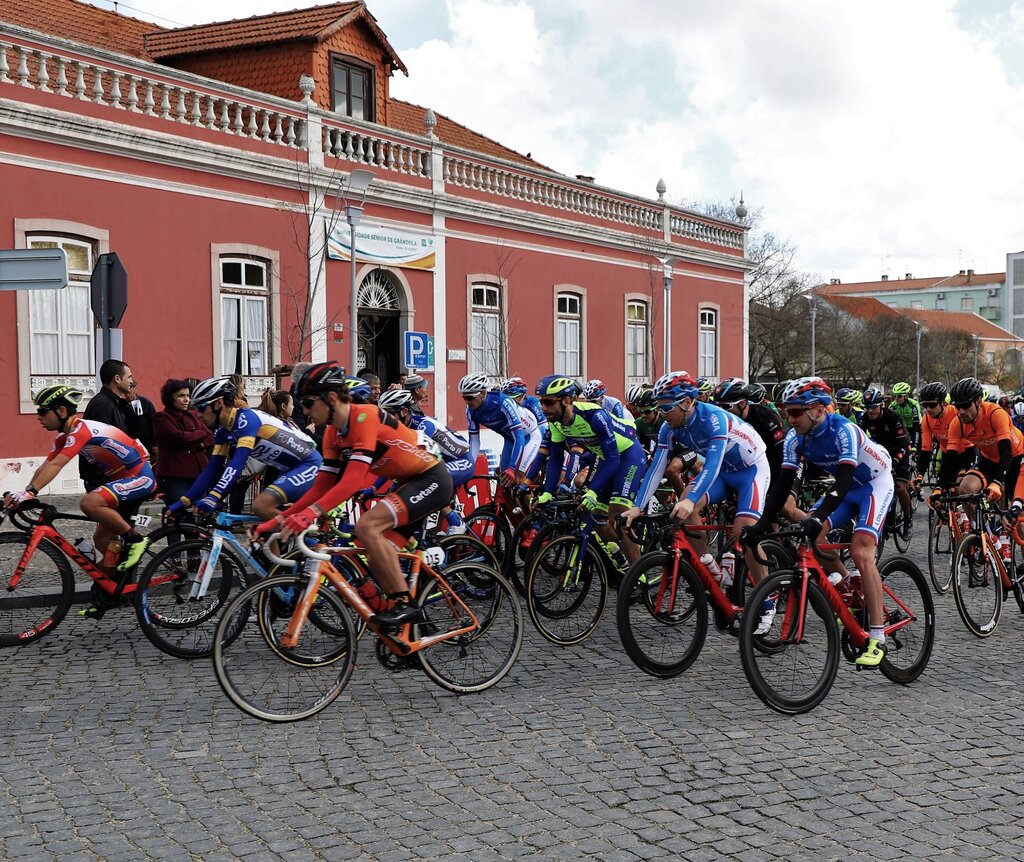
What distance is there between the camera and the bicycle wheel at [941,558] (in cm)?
923

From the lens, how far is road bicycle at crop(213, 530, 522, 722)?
583 cm

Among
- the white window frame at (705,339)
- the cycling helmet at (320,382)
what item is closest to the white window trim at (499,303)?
the white window frame at (705,339)

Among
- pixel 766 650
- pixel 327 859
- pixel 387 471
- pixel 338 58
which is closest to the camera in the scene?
pixel 327 859

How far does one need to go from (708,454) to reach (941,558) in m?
3.10

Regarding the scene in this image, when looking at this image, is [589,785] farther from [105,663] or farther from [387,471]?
[105,663]

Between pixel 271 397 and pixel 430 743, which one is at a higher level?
pixel 271 397

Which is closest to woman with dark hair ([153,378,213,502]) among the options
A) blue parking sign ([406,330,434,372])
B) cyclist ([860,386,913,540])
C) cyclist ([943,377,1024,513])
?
cyclist ([943,377,1024,513])

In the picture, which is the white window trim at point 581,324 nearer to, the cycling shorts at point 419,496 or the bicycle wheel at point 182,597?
the bicycle wheel at point 182,597

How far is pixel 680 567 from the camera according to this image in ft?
22.7

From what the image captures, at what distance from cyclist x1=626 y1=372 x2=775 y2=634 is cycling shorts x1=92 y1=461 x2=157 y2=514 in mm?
3592

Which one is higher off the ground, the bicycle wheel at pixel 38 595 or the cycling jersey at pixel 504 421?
the cycling jersey at pixel 504 421

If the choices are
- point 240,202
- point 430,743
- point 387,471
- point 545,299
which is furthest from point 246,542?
point 545,299

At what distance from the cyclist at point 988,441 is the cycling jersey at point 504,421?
3.71 metres

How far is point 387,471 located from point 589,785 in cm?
237
